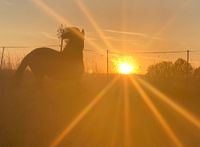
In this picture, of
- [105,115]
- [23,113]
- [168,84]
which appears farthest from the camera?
[168,84]

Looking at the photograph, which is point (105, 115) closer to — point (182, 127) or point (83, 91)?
point (182, 127)

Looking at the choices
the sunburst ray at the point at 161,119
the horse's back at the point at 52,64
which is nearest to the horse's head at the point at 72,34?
the horse's back at the point at 52,64

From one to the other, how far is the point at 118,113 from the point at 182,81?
8949 mm

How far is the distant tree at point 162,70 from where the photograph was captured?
2183 centimetres

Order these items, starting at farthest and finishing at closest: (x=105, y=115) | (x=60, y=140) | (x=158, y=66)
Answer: (x=158, y=66), (x=105, y=115), (x=60, y=140)

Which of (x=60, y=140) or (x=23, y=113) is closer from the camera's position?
(x=60, y=140)

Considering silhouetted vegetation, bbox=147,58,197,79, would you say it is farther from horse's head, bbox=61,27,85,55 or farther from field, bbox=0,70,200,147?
horse's head, bbox=61,27,85,55

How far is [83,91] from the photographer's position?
44.4 ft

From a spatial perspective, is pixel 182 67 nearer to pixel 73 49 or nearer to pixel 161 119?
pixel 73 49

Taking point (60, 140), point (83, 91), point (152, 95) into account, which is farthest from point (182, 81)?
point (60, 140)

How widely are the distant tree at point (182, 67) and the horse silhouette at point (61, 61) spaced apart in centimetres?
978

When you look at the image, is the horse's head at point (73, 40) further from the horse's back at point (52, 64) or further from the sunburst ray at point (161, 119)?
the sunburst ray at point (161, 119)

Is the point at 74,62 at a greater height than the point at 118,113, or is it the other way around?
the point at 74,62

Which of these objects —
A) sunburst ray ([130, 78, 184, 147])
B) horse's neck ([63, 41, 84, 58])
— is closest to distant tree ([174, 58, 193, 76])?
sunburst ray ([130, 78, 184, 147])
